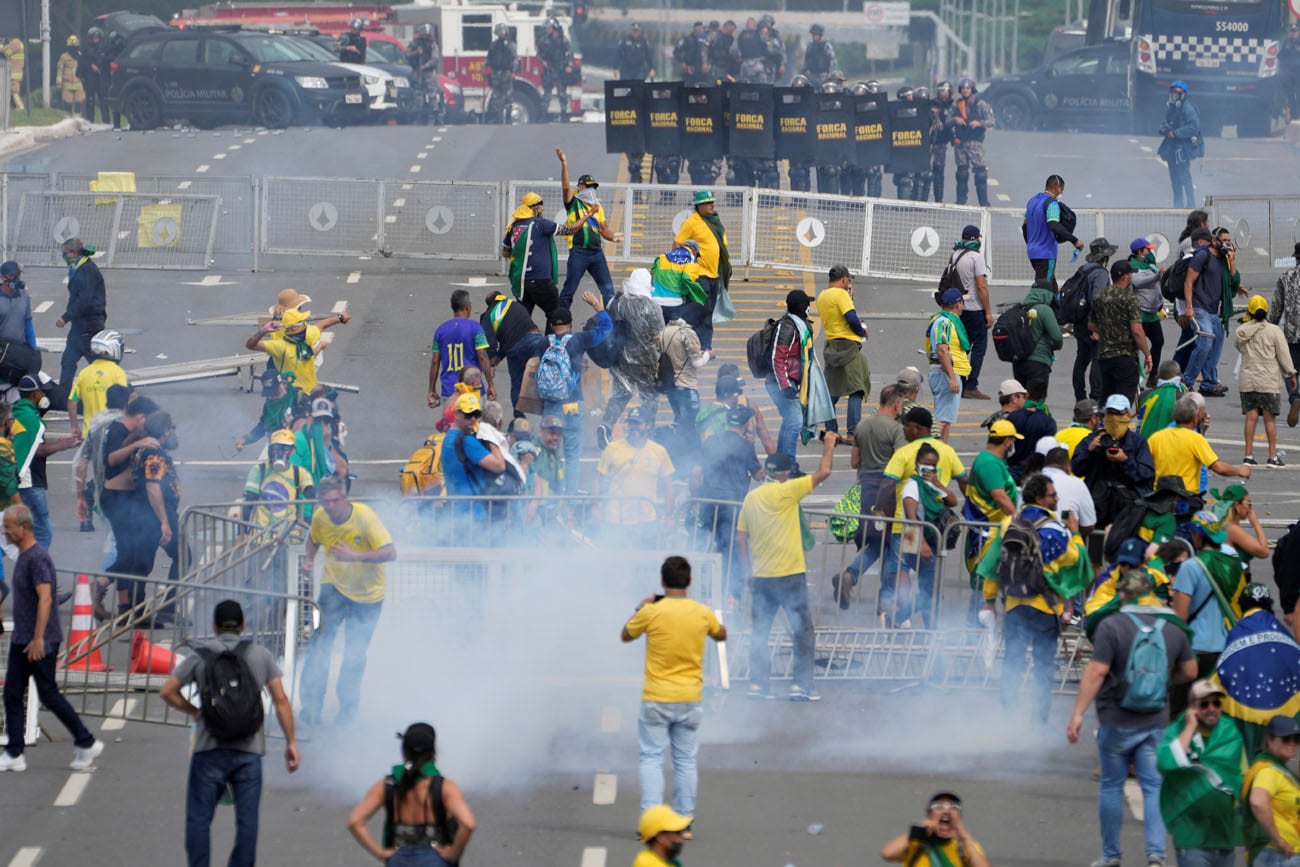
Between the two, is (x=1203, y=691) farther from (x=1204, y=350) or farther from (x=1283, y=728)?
(x=1204, y=350)

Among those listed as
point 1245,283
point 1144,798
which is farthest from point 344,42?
point 1144,798

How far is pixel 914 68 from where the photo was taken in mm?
73188

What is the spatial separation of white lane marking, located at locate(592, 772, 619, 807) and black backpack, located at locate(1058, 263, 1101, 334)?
873 centimetres

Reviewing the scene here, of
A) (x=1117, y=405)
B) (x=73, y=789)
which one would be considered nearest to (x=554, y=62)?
(x=1117, y=405)

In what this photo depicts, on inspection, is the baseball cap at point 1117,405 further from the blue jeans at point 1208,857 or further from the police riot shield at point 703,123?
the police riot shield at point 703,123

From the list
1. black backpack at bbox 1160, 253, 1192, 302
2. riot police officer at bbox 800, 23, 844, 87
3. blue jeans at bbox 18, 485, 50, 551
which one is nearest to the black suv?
riot police officer at bbox 800, 23, 844, 87

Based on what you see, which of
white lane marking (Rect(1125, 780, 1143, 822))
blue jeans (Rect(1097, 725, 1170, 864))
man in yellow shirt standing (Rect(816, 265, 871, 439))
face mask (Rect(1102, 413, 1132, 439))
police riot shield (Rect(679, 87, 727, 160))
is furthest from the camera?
police riot shield (Rect(679, 87, 727, 160))

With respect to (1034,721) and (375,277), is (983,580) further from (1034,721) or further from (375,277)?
(375,277)

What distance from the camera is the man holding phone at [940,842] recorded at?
8.12m

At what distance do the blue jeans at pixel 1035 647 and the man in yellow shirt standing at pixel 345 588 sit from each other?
11.6 feet

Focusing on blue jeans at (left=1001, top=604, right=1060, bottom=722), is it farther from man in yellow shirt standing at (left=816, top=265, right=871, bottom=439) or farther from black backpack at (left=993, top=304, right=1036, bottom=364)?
black backpack at (left=993, top=304, right=1036, bottom=364)

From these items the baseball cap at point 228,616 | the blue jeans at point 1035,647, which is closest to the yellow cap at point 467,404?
the blue jeans at point 1035,647

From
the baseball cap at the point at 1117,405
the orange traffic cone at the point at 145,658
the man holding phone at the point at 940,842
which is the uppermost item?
the baseball cap at the point at 1117,405

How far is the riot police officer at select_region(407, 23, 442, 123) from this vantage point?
4353 centimetres
